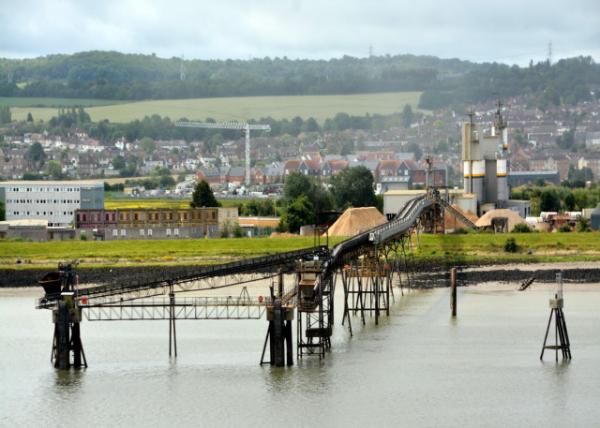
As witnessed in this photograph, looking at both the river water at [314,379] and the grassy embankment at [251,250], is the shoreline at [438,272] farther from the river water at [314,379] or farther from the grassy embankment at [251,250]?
the river water at [314,379]

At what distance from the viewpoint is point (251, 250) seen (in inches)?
3804

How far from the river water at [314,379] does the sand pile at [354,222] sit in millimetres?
38307

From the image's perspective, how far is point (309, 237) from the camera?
10331cm

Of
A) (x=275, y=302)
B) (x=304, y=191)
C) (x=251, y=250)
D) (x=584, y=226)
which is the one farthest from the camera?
(x=304, y=191)

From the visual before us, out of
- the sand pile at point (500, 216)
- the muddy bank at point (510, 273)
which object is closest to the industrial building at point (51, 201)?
the sand pile at point (500, 216)

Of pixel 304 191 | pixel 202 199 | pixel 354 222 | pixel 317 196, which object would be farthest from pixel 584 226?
pixel 304 191

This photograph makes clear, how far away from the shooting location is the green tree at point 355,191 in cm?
14012

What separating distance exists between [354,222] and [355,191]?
37491mm

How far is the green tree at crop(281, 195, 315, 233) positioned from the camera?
4537 inches

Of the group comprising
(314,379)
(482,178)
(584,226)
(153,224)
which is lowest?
(314,379)

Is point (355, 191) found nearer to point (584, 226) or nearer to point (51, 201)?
point (51, 201)

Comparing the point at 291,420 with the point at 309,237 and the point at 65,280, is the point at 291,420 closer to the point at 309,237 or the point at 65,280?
the point at 65,280

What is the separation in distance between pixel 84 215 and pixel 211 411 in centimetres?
7866

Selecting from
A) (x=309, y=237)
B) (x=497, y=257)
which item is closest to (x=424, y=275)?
(x=497, y=257)
